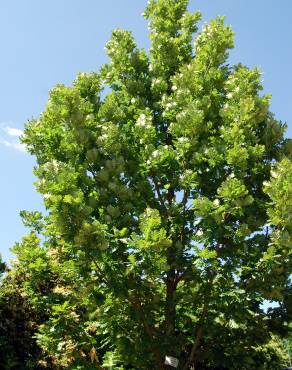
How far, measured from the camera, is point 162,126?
911 centimetres

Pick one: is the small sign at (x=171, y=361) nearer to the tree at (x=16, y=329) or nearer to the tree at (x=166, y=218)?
the tree at (x=166, y=218)

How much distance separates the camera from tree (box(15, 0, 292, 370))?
639cm

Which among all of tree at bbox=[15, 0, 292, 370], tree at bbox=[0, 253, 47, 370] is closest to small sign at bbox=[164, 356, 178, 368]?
tree at bbox=[15, 0, 292, 370]

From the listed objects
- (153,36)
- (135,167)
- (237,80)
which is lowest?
(135,167)

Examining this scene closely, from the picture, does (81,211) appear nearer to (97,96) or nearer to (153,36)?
(97,96)

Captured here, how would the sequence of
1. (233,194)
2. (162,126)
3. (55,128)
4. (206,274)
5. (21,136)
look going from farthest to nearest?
(162,126), (21,136), (55,128), (206,274), (233,194)

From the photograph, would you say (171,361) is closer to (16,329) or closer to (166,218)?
(166,218)

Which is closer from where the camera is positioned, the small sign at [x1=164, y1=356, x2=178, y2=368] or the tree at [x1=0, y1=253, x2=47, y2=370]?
the small sign at [x1=164, y1=356, x2=178, y2=368]

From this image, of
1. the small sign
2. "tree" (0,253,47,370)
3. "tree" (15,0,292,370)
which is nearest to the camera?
"tree" (15,0,292,370)

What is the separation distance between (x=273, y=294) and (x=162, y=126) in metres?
4.29

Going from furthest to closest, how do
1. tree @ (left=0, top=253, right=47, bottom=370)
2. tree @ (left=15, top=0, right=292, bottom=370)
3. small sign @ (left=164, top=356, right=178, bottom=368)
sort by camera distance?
1. tree @ (left=0, top=253, right=47, bottom=370)
2. small sign @ (left=164, top=356, right=178, bottom=368)
3. tree @ (left=15, top=0, right=292, bottom=370)

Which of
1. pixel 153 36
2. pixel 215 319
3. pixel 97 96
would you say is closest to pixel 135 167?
pixel 97 96

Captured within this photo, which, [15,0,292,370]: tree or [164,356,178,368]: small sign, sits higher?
[15,0,292,370]: tree

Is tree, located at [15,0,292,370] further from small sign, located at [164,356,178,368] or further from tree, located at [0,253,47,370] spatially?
tree, located at [0,253,47,370]
